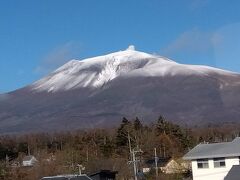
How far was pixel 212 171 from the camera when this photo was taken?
101 ft

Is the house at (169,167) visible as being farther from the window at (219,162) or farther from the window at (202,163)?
the window at (219,162)

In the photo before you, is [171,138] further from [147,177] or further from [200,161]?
[200,161]

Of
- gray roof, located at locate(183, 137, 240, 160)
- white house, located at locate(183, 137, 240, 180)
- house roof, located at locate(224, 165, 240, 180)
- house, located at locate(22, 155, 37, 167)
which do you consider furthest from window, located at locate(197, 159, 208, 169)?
house, located at locate(22, 155, 37, 167)

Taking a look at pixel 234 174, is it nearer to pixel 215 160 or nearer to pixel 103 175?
pixel 215 160

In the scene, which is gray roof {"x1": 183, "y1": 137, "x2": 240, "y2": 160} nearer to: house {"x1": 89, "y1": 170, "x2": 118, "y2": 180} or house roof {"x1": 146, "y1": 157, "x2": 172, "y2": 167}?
house {"x1": 89, "y1": 170, "x2": 118, "y2": 180}

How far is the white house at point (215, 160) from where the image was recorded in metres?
30.4

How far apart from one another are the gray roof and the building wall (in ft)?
1.14

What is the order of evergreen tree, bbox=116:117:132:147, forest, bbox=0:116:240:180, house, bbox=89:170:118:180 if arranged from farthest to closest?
1. evergreen tree, bbox=116:117:132:147
2. forest, bbox=0:116:240:180
3. house, bbox=89:170:118:180

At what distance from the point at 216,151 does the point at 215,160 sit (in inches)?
19.5

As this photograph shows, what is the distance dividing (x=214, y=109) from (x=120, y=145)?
13867 cm

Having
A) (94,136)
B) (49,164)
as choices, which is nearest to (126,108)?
(94,136)

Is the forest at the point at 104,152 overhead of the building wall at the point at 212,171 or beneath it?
overhead

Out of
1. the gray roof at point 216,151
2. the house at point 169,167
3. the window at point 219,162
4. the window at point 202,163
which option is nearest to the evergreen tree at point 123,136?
the house at point 169,167

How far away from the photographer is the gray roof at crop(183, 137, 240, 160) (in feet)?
99.6
